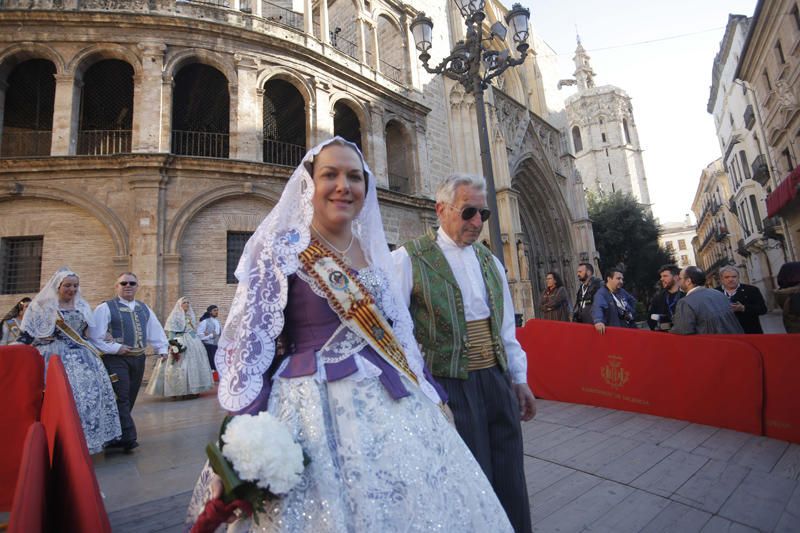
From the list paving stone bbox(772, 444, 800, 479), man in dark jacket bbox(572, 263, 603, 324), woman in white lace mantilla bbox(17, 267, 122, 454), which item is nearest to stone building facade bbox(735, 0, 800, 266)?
man in dark jacket bbox(572, 263, 603, 324)

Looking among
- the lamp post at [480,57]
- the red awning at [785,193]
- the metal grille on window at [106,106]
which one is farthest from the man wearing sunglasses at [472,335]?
the red awning at [785,193]

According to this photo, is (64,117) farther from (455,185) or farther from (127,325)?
(455,185)

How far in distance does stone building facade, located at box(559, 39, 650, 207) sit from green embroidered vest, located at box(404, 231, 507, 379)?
52.5 metres

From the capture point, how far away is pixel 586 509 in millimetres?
2803

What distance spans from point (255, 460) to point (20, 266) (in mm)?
13252

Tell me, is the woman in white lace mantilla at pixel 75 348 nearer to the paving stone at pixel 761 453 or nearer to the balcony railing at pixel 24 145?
the paving stone at pixel 761 453

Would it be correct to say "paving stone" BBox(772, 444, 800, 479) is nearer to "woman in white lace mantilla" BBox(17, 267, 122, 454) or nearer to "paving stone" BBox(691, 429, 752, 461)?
"paving stone" BBox(691, 429, 752, 461)

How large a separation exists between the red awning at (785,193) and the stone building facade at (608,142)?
3427 cm

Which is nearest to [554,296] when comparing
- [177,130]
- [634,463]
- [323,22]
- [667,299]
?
[667,299]

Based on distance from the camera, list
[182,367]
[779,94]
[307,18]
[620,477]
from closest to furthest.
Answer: [620,477]
[182,367]
[307,18]
[779,94]

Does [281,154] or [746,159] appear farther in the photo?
[746,159]

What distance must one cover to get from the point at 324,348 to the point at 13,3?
16020mm

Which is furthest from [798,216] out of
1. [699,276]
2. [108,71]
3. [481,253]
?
[108,71]

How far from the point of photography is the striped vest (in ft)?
17.0
